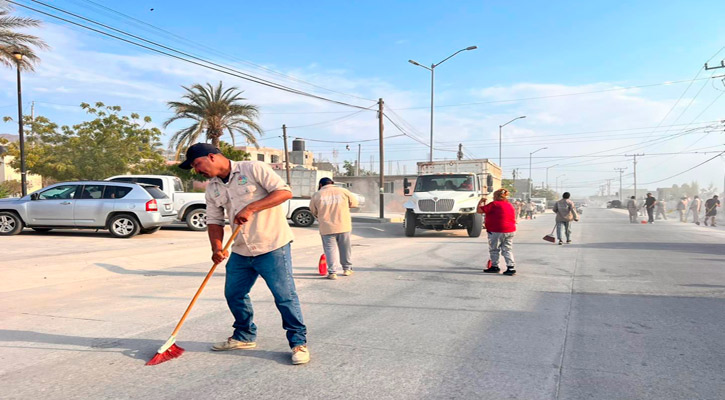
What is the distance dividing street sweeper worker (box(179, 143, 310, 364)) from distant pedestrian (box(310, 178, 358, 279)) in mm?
4064

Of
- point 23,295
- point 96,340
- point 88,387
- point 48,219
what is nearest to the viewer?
point 88,387

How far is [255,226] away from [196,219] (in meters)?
13.0

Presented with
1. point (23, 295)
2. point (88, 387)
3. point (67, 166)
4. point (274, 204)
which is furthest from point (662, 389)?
point (67, 166)

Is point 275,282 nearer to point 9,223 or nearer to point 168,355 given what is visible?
point 168,355

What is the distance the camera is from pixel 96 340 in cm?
447

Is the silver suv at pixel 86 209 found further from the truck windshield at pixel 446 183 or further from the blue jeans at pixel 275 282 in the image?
the blue jeans at pixel 275 282

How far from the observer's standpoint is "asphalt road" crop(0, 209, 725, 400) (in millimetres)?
3417

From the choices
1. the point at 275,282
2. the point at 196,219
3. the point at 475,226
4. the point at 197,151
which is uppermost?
the point at 197,151

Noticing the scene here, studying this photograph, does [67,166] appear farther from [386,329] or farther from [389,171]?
[389,171]

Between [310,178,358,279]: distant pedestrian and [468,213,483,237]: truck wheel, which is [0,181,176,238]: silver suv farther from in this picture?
[468,213,483,237]: truck wheel

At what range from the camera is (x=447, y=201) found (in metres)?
16.2

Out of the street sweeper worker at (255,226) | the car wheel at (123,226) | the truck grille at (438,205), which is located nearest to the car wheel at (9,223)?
the car wheel at (123,226)

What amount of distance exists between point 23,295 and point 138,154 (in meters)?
26.0

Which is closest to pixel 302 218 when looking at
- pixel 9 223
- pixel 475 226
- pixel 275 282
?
pixel 475 226
